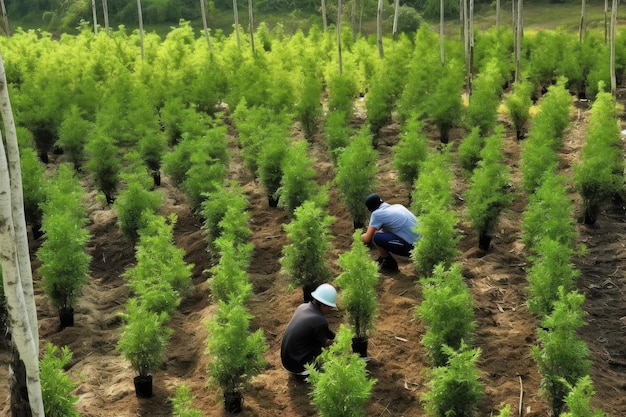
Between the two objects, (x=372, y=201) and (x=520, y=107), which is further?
(x=520, y=107)

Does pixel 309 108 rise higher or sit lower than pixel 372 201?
higher

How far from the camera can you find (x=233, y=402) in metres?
6.83

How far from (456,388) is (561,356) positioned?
100cm

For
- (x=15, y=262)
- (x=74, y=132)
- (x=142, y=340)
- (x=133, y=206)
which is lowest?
(x=142, y=340)

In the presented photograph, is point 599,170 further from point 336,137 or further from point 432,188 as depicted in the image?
point 336,137

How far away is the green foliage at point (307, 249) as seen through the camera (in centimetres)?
813

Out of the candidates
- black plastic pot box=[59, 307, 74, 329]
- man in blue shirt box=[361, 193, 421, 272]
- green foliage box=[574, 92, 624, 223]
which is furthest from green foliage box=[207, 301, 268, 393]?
green foliage box=[574, 92, 624, 223]

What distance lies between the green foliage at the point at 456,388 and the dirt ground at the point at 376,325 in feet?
2.38

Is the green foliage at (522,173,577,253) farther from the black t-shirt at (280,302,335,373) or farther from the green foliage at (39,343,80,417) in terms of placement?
the green foliage at (39,343,80,417)

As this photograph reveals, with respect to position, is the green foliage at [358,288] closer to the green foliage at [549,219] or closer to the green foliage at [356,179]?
the green foliage at [549,219]

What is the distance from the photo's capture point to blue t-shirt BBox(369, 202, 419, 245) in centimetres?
911

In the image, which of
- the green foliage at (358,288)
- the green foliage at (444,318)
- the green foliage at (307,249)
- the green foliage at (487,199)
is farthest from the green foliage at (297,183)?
the green foliage at (444,318)

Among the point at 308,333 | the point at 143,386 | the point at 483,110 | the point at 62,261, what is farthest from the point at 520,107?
the point at 143,386

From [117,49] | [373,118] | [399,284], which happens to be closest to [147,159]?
[373,118]
